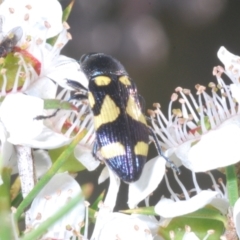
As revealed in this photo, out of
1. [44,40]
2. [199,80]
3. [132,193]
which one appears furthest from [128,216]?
[199,80]

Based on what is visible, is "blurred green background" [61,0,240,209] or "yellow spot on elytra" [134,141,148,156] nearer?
"yellow spot on elytra" [134,141,148,156]

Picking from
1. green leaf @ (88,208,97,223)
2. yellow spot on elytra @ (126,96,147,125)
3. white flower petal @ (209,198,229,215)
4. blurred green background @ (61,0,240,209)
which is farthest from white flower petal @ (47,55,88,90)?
blurred green background @ (61,0,240,209)

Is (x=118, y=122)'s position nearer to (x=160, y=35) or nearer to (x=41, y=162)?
(x=41, y=162)

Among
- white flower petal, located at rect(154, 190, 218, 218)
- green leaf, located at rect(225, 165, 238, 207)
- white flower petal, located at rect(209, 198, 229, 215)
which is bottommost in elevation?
white flower petal, located at rect(209, 198, 229, 215)

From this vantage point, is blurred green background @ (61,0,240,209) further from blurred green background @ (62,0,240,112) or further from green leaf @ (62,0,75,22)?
green leaf @ (62,0,75,22)

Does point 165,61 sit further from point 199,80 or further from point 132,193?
point 132,193

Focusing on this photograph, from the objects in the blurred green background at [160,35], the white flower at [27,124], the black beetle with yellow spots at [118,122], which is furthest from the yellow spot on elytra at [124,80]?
the blurred green background at [160,35]

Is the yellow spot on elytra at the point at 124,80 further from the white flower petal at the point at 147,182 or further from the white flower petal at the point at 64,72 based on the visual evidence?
the white flower petal at the point at 147,182
